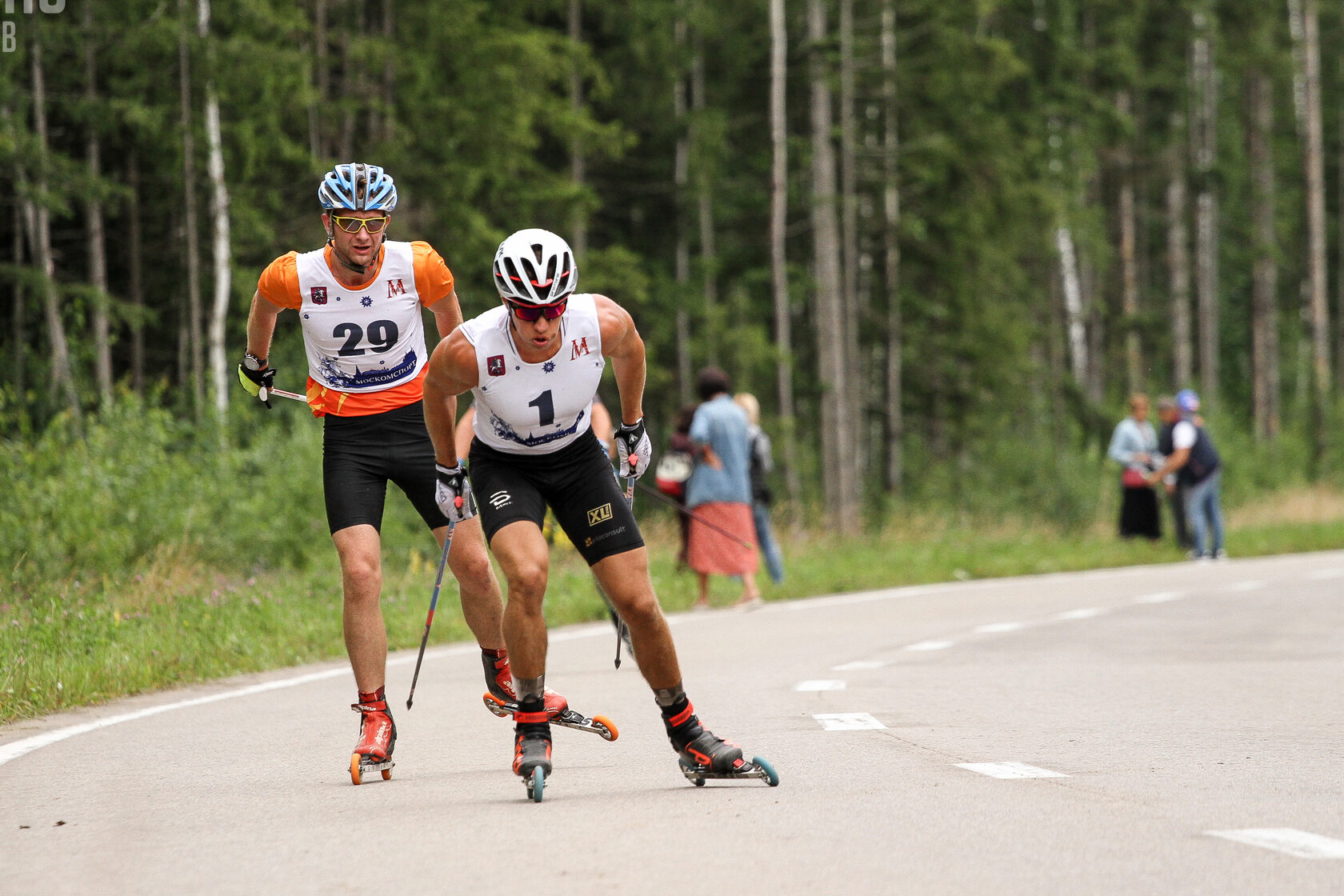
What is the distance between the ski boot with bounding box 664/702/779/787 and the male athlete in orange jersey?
1105mm

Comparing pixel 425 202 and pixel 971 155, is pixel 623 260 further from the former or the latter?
pixel 971 155

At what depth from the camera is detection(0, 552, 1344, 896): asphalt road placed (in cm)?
482

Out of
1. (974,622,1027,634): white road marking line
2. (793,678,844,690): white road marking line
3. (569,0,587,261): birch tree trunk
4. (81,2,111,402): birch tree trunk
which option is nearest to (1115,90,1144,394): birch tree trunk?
(569,0,587,261): birch tree trunk

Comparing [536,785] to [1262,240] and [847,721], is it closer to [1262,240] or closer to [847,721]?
[847,721]

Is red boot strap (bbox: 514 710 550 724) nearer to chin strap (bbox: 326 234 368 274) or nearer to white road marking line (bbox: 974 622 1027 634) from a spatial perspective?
chin strap (bbox: 326 234 368 274)

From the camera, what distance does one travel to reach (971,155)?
1328 inches

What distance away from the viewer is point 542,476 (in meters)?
6.51

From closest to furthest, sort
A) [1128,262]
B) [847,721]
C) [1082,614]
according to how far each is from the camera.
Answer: [847,721] < [1082,614] < [1128,262]

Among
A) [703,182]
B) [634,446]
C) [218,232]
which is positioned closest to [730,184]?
[703,182]

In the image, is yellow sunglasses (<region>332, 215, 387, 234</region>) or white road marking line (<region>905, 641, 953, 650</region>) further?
white road marking line (<region>905, 641, 953, 650</region>)

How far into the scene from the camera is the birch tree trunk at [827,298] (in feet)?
89.7

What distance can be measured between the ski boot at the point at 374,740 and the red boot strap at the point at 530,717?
0.58m

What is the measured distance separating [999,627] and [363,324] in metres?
7.56

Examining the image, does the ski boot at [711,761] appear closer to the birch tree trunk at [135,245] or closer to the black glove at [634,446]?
the black glove at [634,446]
